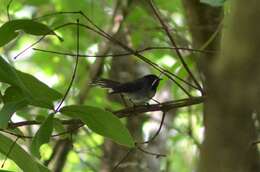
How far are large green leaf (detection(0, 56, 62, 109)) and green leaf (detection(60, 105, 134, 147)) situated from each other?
0.08 m

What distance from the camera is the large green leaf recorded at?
44.3 inches

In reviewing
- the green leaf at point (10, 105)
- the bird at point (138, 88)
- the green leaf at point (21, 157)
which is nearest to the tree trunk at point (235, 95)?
the green leaf at point (10, 105)

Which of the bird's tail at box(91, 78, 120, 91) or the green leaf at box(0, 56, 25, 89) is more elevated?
the bird's tail at box(91, 78, 120, 91)

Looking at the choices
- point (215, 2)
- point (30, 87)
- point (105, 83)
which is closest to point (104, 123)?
point (30, 87)

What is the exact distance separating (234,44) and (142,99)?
2795 millimetres

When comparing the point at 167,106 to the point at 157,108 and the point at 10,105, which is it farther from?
the point at 10,105

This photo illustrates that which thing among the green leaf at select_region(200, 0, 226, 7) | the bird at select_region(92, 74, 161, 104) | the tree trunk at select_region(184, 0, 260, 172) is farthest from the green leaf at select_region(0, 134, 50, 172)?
the bird at select_region(92, 74, 161, 104)

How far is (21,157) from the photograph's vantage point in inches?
46.9

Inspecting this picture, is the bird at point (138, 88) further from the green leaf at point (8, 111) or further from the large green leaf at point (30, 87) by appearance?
the green leaf at point (8, 111)

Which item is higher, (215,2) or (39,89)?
(215,2)

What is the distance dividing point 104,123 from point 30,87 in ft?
0.76

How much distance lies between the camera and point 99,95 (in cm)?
298

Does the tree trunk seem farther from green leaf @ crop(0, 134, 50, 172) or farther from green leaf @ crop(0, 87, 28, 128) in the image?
green leaf @ crop(0, 134, 50, 172)

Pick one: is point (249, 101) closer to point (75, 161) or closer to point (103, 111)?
point (103, 111)
